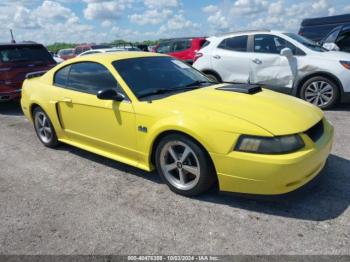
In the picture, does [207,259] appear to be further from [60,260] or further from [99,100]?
[99,100]

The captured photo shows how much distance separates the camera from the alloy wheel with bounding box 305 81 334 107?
254 inches

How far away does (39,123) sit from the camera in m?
5.26

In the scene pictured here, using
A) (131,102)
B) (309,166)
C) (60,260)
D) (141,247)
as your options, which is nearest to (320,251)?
(309,166)

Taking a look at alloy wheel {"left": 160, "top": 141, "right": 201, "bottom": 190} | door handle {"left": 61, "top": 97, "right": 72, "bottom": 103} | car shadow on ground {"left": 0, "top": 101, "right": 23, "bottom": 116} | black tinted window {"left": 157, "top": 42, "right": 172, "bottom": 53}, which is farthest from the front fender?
black tinted window {"left": 157, "top": 42, "right": 172, "bottom": 53}

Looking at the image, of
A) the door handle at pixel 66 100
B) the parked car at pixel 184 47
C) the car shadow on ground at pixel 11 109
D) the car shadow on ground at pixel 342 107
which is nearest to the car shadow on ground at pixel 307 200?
the door handle at pixel 66 100

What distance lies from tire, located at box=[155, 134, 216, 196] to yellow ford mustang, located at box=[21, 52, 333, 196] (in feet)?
0.03

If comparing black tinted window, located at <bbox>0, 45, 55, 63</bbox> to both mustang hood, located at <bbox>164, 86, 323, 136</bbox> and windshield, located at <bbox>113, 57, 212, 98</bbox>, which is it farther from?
mustang hood, located at <bbox>164, 86, 323, 136</bbox>

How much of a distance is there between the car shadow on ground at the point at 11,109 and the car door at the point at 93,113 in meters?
3.99

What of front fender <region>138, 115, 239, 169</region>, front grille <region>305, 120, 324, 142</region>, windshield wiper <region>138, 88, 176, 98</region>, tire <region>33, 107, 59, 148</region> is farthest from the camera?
tire <region>33, 107, 59, 148</region>

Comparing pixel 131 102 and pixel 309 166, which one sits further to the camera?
pixel 131 102

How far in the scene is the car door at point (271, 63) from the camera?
6.79m

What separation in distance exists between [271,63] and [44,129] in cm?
483

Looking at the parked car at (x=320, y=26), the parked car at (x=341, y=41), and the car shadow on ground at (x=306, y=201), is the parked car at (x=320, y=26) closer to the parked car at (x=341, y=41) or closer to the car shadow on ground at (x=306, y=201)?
the parked car at (x=341, y=41)

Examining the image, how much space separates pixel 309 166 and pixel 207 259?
1.26 m
